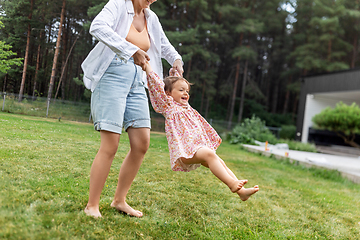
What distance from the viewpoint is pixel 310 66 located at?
714 inches

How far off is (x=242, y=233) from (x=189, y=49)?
997cm

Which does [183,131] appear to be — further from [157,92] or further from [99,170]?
[99,170]

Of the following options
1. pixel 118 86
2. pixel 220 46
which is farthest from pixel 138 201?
pixel 220 46

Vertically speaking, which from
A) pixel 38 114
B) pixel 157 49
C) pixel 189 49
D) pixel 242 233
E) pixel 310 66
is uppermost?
pixel 310 66

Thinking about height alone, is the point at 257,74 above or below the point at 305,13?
below

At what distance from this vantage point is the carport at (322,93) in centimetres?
1188

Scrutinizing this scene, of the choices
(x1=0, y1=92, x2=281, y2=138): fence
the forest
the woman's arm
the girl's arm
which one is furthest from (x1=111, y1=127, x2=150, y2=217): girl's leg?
the forest

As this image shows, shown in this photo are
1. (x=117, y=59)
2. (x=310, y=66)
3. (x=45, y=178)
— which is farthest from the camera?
(x=310, y=66)

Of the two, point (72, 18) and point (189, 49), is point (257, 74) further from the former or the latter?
point (72, 18)

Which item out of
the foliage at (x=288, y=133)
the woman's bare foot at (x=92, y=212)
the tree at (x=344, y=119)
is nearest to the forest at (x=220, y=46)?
the woman's bare foot at (x=92, y=212)

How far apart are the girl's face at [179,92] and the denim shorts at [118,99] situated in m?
0.32

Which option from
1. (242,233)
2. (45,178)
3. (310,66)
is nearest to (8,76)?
(45,178)

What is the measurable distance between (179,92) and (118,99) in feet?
1.74

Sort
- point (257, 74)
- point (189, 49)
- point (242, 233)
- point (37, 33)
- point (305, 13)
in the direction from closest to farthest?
1. point (242, 233)
2. point (37, 33)
3. point (189, 49)
4. point (305, 13)
5. point (257, 74)
